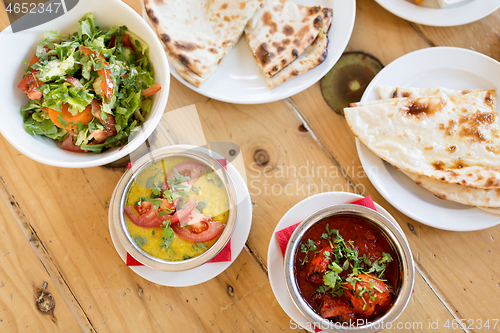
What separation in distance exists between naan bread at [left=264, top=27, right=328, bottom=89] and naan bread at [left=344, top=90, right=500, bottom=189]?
0.31 metres

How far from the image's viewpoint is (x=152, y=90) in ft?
4.51

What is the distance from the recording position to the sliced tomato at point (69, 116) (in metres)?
1.33

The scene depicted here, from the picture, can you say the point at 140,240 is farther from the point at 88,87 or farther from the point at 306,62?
the point at 306,62

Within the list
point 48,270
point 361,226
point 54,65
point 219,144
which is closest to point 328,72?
point 219,144

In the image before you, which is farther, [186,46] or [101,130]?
[186,46]

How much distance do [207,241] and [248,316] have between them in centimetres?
56

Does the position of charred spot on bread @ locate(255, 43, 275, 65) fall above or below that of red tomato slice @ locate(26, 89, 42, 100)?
above

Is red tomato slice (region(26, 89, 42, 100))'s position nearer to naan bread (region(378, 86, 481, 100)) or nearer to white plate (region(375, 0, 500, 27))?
naan bread (region(378, 86, 481, 100))

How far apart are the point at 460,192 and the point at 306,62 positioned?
3.40ft

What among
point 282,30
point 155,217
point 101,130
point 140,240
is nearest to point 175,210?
point 155,217

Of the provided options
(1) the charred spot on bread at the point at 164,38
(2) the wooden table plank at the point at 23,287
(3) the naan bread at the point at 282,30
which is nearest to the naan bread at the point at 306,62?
(3) the naan bread at the point at 282,30

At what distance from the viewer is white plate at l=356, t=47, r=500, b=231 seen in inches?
67.9

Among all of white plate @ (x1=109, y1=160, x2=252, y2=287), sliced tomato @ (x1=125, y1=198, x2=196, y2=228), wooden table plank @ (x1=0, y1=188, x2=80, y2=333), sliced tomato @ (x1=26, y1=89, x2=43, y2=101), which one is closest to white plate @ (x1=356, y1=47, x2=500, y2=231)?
white plate @ (x1=109, y1=160, x2=252, y2=287)

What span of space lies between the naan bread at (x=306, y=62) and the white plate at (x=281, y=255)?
0.64 meters
